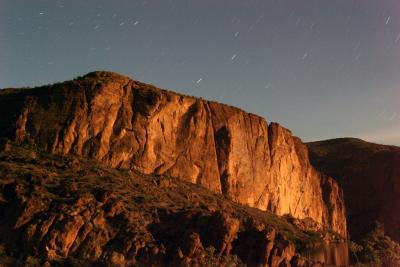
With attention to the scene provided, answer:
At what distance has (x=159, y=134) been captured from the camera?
10631 centimetres

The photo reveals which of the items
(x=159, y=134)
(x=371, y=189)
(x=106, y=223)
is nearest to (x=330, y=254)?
(x=159, y=134)

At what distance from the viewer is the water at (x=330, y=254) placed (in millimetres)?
105438

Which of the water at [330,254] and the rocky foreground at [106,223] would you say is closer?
the rocky foreground at [106,223]

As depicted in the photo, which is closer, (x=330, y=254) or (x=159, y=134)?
(x=159, y=134)

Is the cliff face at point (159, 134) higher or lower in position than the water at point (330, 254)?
higher

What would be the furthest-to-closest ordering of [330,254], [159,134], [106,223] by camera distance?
1. [330,254]
2. [159,134]
3. [106,223]

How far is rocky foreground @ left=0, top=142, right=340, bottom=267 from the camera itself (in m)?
66.7

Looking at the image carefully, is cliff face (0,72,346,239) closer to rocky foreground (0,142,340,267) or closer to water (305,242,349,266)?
rocky foreground (0,142,340,267)

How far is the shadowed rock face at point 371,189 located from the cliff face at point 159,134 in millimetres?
41533

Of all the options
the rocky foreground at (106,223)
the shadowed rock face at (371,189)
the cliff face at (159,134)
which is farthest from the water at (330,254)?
the shadowed rock face at (371,189)

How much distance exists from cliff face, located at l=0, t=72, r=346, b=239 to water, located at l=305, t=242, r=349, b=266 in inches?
524

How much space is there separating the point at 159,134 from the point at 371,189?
101 meters

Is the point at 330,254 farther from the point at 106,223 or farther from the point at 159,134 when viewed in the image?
the point at 106,223

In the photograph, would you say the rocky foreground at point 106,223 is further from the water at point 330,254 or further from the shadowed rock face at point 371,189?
the shadowed rock face at point 371,189
